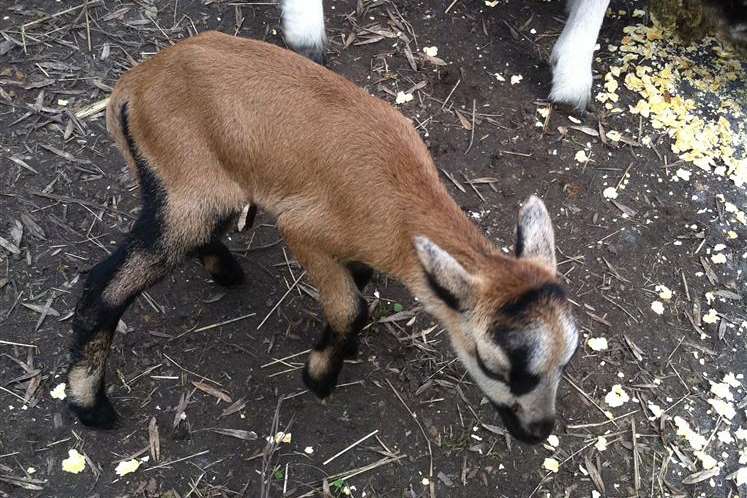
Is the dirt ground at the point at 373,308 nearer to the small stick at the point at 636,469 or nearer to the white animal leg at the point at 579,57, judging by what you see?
the small stick at the point at 636,469

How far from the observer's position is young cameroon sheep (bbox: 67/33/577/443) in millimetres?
3664

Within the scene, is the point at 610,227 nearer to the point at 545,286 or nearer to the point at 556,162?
the point at 556,162

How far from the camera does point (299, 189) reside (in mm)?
3854

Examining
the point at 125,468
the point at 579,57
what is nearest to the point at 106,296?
the point at 125,468

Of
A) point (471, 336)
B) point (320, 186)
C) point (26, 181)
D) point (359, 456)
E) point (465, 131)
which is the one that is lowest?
point (359, 456)

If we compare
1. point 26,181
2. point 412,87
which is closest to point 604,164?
point 412,87

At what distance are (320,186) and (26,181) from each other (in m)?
2.71

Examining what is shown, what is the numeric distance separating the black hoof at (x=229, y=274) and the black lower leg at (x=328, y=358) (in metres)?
0.83

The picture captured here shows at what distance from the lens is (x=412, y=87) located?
6156mm

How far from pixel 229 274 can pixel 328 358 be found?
3.25ft

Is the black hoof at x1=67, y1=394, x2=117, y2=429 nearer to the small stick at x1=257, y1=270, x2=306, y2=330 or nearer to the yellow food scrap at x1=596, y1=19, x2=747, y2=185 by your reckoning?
the small stick at x1=257, y1=270, x2=306, y2=330

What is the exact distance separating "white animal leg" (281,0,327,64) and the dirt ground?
0.28 meters

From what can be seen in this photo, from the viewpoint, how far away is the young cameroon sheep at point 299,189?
3664mm

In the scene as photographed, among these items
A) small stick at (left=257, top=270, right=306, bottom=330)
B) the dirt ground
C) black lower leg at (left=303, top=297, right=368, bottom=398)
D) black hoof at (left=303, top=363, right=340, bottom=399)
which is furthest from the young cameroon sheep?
small stick at (left=257, top=270, right=306, bottom=330)
